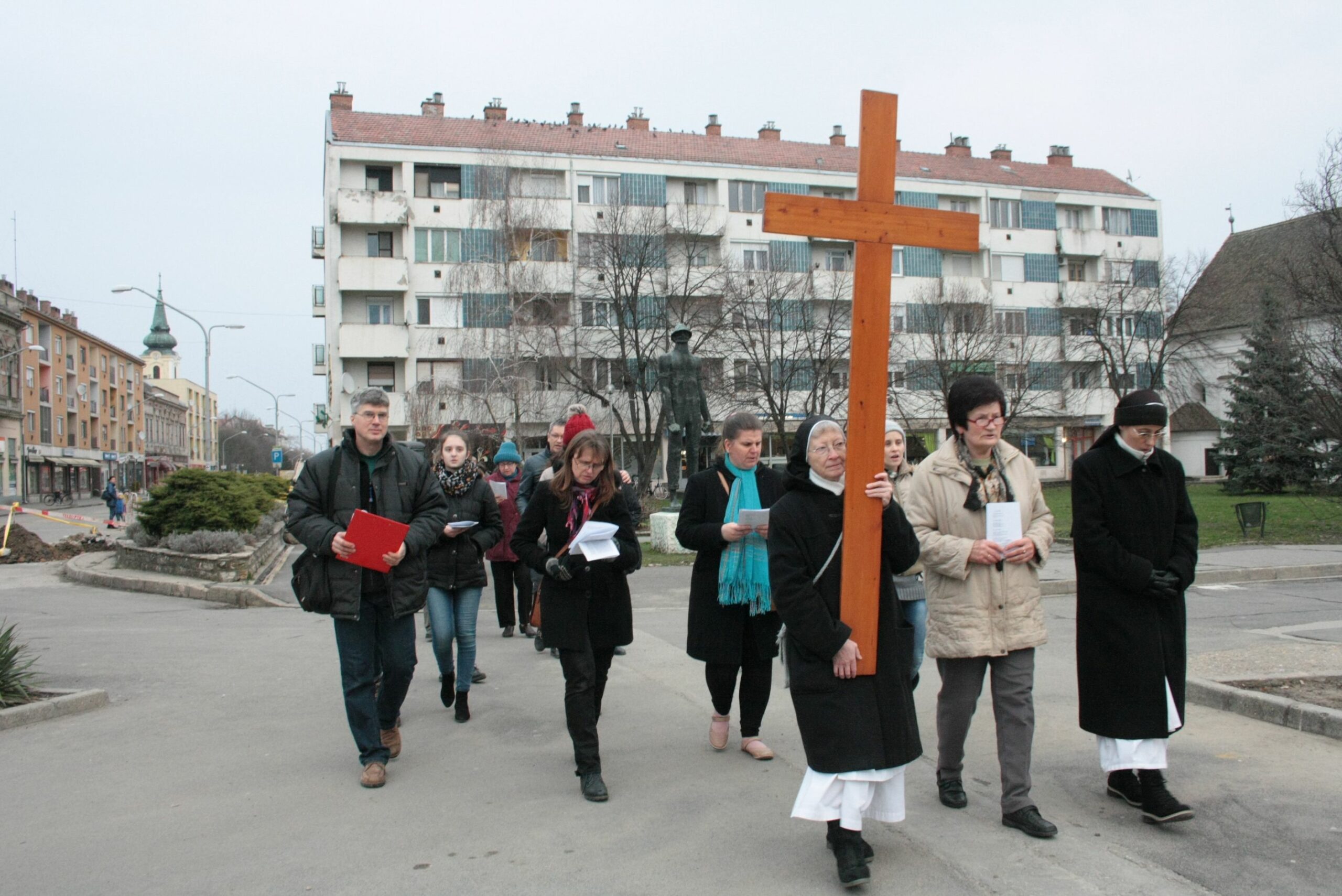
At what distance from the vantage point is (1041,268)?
55.1 metres

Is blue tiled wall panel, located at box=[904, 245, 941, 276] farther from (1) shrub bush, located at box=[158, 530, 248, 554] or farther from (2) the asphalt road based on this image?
(2) the asphalt road

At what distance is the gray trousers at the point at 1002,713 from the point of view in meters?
4.32

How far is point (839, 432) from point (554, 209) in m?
40.9

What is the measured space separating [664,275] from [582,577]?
1521 inches

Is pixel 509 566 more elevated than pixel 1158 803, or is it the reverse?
pixel 509 566

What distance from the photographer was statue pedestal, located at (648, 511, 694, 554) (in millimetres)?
17203

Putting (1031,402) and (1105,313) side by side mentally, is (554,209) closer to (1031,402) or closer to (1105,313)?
(1031,402)

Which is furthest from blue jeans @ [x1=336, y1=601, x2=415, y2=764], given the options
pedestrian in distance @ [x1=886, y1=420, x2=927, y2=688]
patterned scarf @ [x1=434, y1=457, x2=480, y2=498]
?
pedestrian in distance @ [x1=886, y1=420, x2=927, y2=688]

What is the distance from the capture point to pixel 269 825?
15.1ft

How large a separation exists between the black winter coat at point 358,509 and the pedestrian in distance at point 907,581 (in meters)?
2.65

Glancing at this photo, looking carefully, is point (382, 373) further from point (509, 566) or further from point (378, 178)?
point (509, 566)

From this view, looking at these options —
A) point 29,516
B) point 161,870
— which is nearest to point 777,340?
point 29,516

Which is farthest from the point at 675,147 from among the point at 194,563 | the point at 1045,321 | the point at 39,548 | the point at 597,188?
the point at 194,563

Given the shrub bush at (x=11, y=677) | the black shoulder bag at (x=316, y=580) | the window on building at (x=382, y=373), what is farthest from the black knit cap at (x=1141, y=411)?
the window on building at (x=382, y=373)
